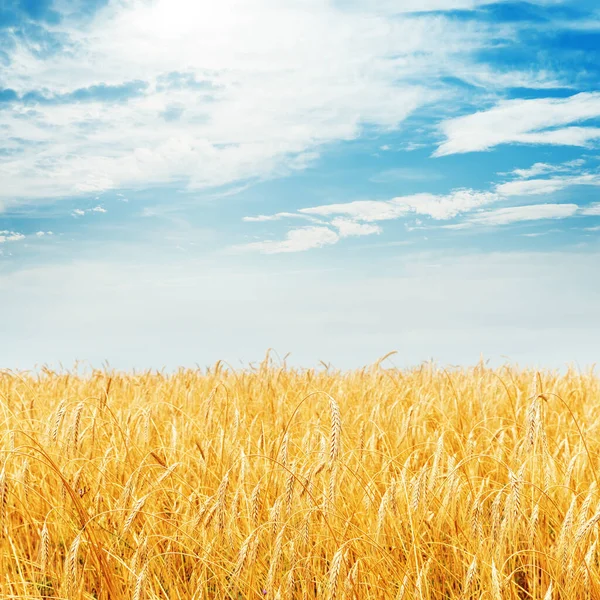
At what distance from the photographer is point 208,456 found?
3.44 metres

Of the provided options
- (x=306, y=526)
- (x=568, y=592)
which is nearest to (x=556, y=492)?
(x=568, y=592)

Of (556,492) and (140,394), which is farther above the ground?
(140,394)

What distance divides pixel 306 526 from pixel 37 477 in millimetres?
2229

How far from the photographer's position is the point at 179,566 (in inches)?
108

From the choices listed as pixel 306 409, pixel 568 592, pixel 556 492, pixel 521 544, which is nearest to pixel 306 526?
pixel 568 592

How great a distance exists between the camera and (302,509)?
2.66 m

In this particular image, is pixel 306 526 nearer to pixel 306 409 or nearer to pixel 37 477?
pixel 37 477

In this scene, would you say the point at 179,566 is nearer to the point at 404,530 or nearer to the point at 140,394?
the point at 404,530

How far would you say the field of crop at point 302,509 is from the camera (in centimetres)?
208

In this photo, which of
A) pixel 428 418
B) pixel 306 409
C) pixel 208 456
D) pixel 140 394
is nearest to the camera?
pixel 208 456

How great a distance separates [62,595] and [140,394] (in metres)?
3.31

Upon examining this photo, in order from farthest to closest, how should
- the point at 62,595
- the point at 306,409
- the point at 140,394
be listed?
the point at 140,394 → the point at 306,409 → the point at 62,595

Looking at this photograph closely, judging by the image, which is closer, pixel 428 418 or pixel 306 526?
pixel 306 526

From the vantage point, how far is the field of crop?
2084 mm
